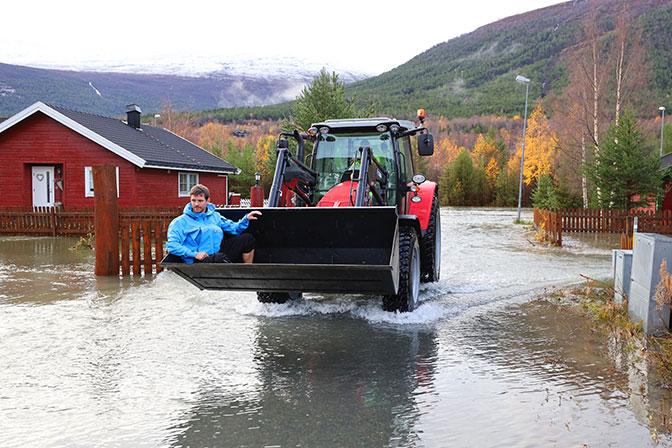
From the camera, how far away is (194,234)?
707 centimetres

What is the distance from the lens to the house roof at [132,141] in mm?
24984

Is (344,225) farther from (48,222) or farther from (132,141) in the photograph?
(132,141)

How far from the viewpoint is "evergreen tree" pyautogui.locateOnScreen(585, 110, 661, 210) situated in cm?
2411

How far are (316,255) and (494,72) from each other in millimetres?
176856

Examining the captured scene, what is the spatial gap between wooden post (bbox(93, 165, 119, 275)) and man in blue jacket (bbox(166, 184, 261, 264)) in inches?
197

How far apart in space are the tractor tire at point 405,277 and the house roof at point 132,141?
18.8m

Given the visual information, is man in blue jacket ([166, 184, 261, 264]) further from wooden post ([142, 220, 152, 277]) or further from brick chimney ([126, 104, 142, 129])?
brick chimney ([126, 104, 142, 129])

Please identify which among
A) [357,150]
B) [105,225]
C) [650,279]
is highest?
[357,150]

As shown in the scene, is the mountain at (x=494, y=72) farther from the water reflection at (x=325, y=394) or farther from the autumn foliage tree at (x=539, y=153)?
the water reflection at (x=325, y=394)

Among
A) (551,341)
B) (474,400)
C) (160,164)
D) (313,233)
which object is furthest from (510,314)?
(160,164)

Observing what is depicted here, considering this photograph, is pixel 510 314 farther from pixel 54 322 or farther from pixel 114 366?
pixel 54 322

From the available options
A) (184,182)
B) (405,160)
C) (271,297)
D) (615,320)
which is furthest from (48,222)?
(615,320)

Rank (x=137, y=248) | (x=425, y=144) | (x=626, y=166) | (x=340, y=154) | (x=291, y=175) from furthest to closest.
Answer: (x=626, y=166) < (x=137, y=248) < (x=340, y=154) < (x=425, y=144) < (x=291, y=175)

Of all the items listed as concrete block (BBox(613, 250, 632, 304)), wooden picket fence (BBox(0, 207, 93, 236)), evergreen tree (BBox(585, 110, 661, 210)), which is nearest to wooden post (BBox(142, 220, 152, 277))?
concrete block (BBox(613, 250, 632, 304))
